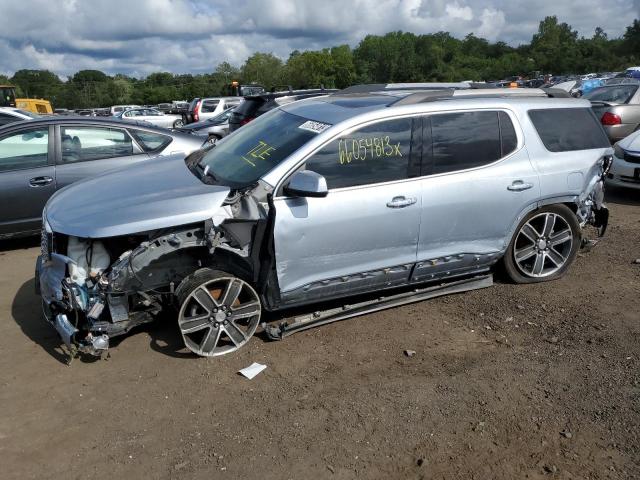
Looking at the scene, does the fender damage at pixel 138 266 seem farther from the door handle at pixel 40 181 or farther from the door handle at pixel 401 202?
the door handle at pixel 40 181

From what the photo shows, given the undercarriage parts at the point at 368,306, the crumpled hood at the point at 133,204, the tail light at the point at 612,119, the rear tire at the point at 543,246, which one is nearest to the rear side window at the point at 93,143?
the crumpled hood at the point at 133,204

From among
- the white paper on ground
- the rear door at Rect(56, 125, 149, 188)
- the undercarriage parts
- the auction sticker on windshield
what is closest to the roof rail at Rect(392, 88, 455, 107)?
the auction sticker on windshield

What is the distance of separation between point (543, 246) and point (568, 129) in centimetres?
112

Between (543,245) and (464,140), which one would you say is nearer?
(464,140)

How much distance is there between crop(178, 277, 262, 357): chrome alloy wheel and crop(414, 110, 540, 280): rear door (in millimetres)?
1465

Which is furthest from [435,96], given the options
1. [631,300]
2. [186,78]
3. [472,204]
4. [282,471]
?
[186,78]

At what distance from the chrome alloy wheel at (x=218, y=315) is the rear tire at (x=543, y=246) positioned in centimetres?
248

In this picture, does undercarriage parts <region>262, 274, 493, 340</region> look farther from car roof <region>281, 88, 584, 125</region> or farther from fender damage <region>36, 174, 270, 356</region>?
car roof <region>281, 88, 584, 125</region>

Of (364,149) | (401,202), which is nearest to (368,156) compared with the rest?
(364,149)

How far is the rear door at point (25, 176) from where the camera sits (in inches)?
238

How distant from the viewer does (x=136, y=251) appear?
3762 mm

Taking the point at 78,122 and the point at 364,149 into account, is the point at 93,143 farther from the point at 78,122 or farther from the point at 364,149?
the point at 364,149

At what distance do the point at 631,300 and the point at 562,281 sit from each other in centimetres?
63

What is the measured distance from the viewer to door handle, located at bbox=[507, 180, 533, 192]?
473 centimetres
